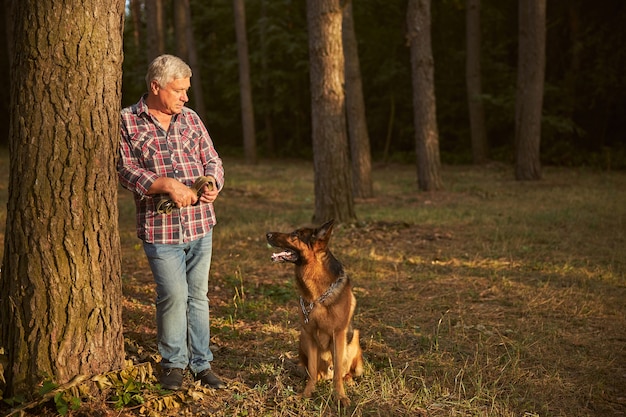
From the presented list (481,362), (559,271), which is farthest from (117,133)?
(559,271)

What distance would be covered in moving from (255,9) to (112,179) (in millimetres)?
31140

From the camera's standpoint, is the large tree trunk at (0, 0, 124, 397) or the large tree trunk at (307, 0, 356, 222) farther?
the large tree trunk at (307, 0, 356, 222)

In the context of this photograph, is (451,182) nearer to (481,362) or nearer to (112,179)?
(481,362)

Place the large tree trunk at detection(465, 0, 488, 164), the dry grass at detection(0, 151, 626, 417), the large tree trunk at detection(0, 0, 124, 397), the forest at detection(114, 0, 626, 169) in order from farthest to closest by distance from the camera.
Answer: the forest at detection(114, 0, 626, 169), the large tree trunk at detection(465, 0, 488, 164), the dry grass at detection(0, 151, 626, 417), the large tree trunk at detection(0, 0, 124, 397)

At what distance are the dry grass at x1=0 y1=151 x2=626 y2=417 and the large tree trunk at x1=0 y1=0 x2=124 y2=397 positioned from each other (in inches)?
27.3

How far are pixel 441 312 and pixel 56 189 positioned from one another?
4.32 meters

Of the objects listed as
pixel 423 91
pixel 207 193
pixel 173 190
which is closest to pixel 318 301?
pixel 207 193

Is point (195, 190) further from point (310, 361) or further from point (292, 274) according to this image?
point (292, 274)

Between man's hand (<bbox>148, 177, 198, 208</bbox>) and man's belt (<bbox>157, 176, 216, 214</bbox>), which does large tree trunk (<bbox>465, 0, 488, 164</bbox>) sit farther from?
man's hand (<bbox>148, 177, 198, 208</bbox>)

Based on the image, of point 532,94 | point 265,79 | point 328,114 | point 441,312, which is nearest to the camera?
point 441,312

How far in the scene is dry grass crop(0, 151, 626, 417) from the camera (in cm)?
454

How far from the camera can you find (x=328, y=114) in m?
10.9

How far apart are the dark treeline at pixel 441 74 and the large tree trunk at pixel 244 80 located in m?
4.92

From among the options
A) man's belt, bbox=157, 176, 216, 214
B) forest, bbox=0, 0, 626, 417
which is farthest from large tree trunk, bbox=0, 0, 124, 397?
man's belt, bbox=157, 176, 216, 214
